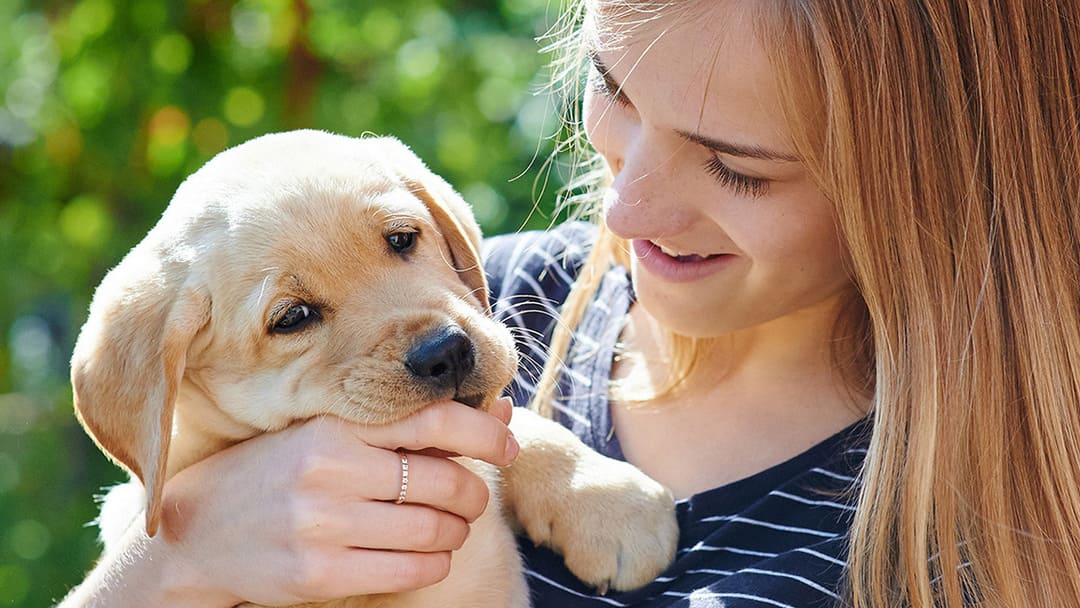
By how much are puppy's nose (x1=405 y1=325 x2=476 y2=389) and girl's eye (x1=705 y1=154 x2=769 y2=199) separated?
599mm

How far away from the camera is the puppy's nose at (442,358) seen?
214cm

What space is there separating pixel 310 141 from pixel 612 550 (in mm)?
1078

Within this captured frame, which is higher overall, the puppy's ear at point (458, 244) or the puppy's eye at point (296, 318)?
the puppy's ear at point (458, 244)

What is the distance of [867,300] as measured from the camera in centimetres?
229

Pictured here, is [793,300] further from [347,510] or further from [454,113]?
[454,113]

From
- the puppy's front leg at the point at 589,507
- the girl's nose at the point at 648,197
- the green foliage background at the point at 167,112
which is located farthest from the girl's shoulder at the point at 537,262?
the green foliage background at the point at 167,112

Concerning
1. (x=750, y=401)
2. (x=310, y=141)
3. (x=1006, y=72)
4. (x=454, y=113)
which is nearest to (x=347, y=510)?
(x=310, y=141)

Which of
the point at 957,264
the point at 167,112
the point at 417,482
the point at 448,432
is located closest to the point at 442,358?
the point at 448,432

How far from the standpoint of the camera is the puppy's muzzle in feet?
7.02

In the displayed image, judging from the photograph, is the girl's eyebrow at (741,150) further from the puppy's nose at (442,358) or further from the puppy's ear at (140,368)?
the puppy's ear at (140,368)

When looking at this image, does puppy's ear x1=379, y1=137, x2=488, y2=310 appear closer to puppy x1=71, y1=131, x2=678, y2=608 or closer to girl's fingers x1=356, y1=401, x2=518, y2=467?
puppy x1=71, y1=131, x2=678, y2=608

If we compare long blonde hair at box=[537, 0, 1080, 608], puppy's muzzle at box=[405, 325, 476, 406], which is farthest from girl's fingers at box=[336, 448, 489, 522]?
long blonde hair at box=[537, 0, 1080, 608]

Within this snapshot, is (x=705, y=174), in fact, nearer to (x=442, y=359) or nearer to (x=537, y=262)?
(x=442, y=359)

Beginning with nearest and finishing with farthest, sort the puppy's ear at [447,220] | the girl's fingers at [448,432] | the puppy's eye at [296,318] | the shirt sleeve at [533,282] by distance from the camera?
the girl's fingers at [448,432], the puppy's eye at [296,318], the puppy's ear at [447,220], the shirt sleeve at [533,282]
